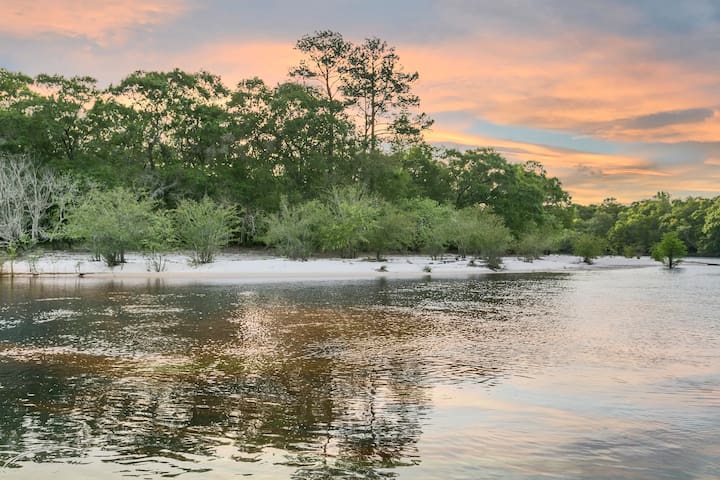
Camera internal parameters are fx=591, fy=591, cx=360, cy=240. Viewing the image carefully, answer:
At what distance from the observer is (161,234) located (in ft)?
148

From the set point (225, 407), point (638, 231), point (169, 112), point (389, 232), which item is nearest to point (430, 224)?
point (389, 232)

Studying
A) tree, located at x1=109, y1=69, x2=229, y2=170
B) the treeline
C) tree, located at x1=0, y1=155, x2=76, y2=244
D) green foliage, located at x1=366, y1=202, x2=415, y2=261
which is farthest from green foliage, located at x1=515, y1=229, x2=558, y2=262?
tree, located at x1=0, y1=155, x2=76, y2=244

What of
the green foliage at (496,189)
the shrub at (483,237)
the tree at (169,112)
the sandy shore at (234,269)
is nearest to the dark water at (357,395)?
the sandy shore at (234,269)

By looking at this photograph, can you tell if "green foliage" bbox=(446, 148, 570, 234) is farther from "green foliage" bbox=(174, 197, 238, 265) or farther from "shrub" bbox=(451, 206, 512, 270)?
"green foliage" bbox=(174, 197, 238, 265)

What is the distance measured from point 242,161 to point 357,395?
210 feet

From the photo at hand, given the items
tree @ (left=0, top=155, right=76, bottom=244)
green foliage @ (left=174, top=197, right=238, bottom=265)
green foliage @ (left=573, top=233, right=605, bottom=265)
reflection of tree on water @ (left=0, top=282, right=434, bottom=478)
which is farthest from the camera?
green foliage @ (left=573, top=233, right=605, bottom=265)

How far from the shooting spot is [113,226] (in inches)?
1673

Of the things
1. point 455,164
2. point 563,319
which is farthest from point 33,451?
point 455,164

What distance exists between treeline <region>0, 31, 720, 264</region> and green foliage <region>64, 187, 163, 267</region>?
2.51 feet

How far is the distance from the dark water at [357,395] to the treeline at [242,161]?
32.4 metres

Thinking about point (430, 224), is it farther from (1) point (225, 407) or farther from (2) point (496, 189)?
(1) point (225, 407)

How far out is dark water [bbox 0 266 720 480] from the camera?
6617mm

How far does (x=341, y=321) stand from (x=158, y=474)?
1289 centimetres

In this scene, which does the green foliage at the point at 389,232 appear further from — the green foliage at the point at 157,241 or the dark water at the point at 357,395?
the dark water at the point at 357,395
